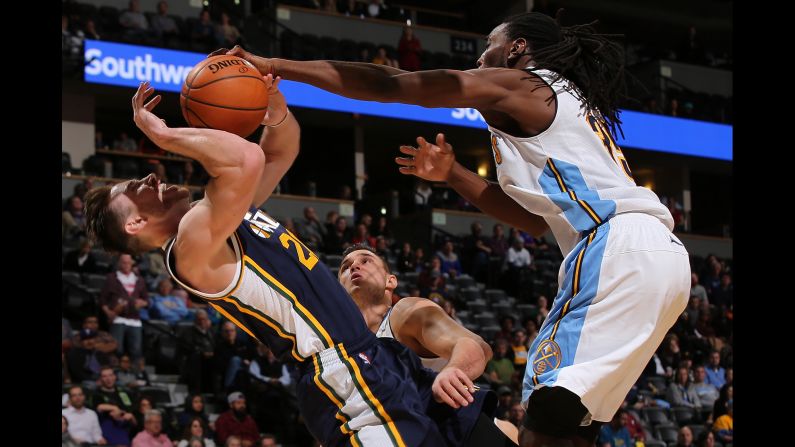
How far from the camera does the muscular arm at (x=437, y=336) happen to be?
4.03 m

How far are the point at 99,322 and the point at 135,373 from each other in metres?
0.80

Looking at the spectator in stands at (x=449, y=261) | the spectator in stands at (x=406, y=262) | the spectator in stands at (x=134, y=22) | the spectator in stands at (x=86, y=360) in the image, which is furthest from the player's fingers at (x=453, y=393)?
the spectator in stands at (x=134, y=22)

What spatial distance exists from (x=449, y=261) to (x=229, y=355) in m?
5.74

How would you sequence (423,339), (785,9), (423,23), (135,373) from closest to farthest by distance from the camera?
(423,339)
(785,9)
(135,373)
(423,23)

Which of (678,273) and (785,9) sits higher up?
(785,9)

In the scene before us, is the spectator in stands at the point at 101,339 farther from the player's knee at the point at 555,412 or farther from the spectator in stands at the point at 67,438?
the player's knee at the point at 555,412

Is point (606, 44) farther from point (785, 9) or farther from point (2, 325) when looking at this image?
point (2, 325)

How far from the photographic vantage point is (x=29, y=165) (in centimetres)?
372

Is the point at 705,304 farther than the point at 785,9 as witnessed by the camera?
Yes

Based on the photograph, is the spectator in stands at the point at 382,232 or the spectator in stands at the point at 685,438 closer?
the spectator in stands at the point at 685,438

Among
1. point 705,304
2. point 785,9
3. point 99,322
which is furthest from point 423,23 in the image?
point 785,9

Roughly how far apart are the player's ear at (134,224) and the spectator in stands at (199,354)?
285 inches

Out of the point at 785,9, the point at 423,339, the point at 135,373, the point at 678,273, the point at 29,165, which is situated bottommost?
the point at 135,373

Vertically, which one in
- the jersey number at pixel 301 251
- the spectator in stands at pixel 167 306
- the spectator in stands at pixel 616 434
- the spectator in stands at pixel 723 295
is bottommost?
the spectator in stands at pixel 616 434
